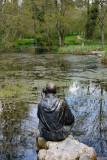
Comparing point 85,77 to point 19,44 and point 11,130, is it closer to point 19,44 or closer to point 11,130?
point 11,130

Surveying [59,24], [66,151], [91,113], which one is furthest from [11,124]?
[59,24]

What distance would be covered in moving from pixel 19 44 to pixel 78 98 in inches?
1853

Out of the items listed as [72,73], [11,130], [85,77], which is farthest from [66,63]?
[11,130]

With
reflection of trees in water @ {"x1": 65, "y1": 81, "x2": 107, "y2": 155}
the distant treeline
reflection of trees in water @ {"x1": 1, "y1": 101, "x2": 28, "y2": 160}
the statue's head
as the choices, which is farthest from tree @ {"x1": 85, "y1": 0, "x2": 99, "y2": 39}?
the statue's head

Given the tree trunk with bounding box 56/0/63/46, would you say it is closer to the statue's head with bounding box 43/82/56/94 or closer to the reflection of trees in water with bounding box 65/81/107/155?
the reflection of trees in water with bounding box 65/81/107/155

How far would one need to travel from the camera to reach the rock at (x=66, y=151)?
342 inches

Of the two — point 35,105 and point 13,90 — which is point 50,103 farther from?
point 13,90

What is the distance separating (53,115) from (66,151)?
818mm

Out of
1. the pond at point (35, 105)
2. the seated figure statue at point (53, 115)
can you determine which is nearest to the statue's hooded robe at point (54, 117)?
the seated figure statue at point (53, 115)

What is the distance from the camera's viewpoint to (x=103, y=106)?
1661cm

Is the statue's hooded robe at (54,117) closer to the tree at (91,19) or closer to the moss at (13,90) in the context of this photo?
→ the moss at (13,90)

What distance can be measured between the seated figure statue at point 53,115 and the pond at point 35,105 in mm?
1427

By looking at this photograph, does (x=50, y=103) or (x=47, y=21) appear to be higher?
(x=50, y=103)

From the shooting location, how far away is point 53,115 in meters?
9.05
